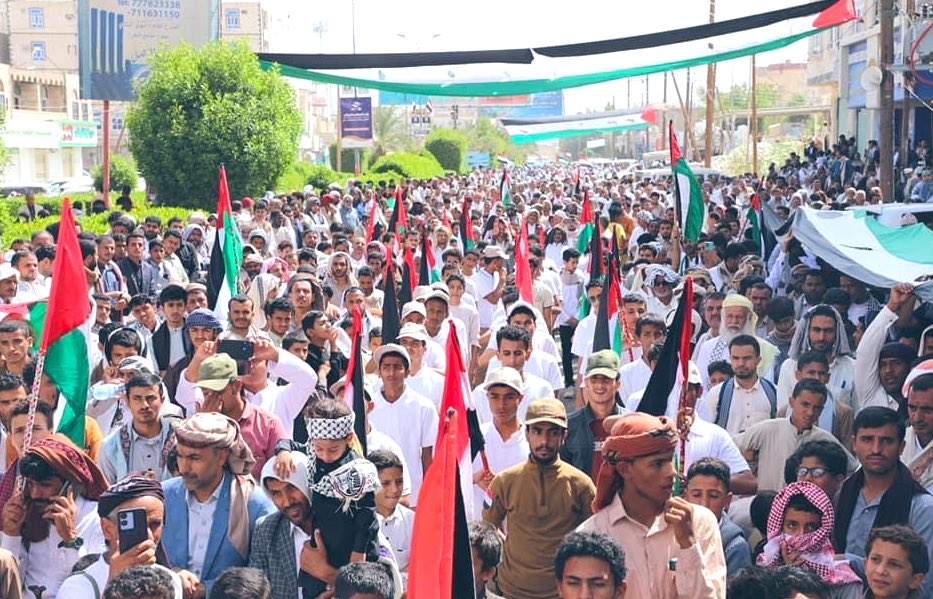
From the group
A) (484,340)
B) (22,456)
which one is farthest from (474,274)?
(22,456)

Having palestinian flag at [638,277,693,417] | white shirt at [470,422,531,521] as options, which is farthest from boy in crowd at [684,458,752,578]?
white shirt at [470,422,531,521]

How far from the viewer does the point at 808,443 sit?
6.09 meters

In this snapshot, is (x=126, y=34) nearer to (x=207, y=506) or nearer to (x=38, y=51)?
(x=207, y=506)

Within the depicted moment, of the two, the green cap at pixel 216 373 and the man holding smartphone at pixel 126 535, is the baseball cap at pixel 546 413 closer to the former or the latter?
the green cap at pixel 216 373

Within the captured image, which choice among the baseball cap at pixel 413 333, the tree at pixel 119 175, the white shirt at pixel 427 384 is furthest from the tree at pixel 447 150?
the white shirt at pixel 427 384

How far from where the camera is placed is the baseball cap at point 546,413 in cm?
588

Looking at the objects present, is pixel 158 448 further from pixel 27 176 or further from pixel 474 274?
pixel 27 176

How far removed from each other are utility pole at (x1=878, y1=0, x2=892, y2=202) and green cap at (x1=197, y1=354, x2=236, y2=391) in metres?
11.5

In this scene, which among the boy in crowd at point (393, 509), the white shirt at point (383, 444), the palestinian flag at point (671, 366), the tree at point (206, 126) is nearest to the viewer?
the boy in crowd at point (393, 509)

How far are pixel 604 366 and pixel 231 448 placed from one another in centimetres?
214

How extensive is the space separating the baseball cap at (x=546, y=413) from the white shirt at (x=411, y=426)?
168 cm

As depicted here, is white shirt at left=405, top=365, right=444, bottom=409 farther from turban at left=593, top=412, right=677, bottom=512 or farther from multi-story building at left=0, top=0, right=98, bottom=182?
multi-story building at left=0, top=0, right=98, bottom=182

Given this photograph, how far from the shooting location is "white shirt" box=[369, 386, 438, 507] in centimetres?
755

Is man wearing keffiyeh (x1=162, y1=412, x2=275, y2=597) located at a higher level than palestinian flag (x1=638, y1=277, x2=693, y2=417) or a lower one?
lower
